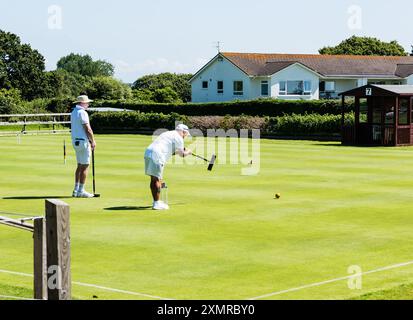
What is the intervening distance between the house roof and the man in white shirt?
216 ft

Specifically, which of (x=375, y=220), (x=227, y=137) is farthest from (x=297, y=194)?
(x=227, y=137)

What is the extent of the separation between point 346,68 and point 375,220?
7235cm

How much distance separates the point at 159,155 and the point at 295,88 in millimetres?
67558

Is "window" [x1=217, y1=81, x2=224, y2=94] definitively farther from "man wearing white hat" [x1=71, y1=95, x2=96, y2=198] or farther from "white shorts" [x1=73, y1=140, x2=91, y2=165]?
"white shorts" [x1=73, y1=140, x2=91, y2=165]

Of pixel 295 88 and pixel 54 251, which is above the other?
pixel 295 88

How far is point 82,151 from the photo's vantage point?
18.9m

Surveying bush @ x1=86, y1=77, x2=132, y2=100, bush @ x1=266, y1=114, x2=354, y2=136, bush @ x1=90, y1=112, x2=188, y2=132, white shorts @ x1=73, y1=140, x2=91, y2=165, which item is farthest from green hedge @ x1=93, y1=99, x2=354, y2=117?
white shorts @ x1=73, y1=140, x2=91, y2=165

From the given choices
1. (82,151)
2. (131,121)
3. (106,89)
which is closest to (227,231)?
(82,151)

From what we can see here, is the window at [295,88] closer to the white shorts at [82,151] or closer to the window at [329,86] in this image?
the window at [329,86]

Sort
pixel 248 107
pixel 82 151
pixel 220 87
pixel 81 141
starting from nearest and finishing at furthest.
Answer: pixel 82 151
pixel 81 141
pixel 248 107
pixel 220 87

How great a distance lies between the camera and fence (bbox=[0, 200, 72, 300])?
28.8 ft

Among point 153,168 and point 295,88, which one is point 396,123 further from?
point 295,88

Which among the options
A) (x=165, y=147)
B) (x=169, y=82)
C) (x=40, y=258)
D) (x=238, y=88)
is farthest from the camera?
(x=169, y=82)

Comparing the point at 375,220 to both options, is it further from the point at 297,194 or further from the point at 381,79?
the point at 381,79
